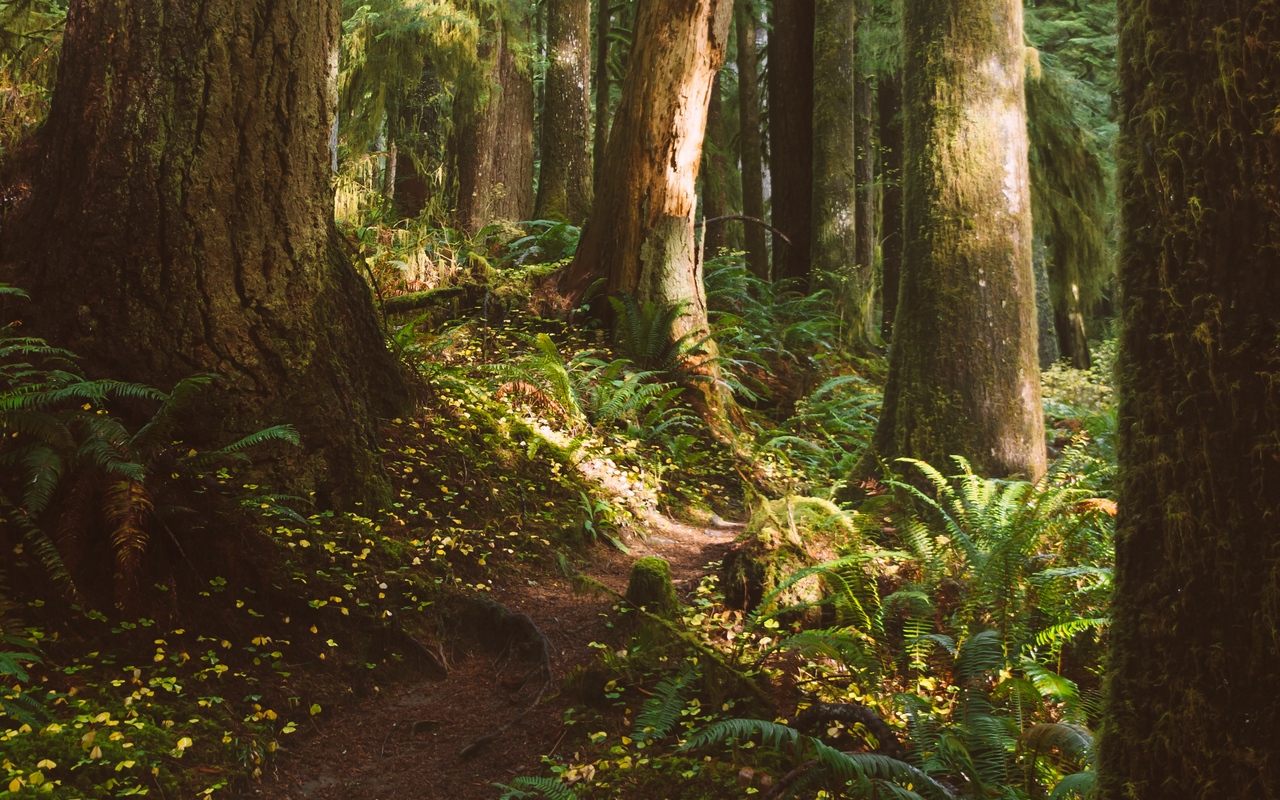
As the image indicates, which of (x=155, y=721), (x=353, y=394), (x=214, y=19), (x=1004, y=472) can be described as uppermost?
(x=214, y=19)

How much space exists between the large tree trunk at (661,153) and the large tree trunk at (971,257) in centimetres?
290

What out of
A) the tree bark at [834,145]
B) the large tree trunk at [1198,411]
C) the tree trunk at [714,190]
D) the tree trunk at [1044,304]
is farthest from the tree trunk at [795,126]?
the large tree trunk at [1198,411]

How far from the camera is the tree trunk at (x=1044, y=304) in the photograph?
1407cm

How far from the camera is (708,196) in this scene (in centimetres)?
1451

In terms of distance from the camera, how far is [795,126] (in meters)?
12.6

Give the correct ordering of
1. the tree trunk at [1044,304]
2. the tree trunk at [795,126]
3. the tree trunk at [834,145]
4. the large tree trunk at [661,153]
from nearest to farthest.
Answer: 1. the large tree trunk at [661,153]
2. the tree trunk at [834,145]
3. the tree trunk at [795,126]
4. the tree trunk at [1044,304]

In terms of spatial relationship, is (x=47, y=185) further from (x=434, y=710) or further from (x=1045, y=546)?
(x=1045, y=546)

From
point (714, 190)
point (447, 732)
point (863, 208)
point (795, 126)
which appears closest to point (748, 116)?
point (714, 190)

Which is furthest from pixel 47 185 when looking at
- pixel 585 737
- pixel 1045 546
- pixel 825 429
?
pixel 825 429

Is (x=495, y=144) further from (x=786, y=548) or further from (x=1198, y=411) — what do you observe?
(x=1198, y=411)

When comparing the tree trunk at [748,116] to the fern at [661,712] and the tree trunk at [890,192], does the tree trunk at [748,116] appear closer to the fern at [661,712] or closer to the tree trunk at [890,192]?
the tree trunk at [890,192]

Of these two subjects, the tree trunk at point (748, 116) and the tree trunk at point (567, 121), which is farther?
the tree trunk at point (748, 116)

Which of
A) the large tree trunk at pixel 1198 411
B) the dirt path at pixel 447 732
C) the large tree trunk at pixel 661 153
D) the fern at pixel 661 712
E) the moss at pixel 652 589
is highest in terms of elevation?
the large tree trunk at pixel 661 153

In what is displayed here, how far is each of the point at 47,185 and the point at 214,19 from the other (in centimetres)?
109
